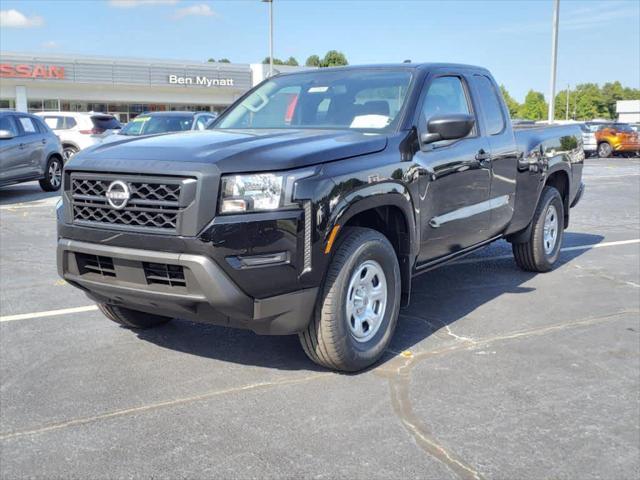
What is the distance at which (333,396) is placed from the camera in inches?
152

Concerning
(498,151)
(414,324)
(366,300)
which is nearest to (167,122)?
(498,151)

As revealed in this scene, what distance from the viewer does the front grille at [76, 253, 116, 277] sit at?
3.85m

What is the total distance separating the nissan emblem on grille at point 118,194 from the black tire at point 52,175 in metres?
11.7

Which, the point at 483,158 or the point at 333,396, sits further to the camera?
the point at 483,158

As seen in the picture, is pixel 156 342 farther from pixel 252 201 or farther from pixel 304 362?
pixel 252 201

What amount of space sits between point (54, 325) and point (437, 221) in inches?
115

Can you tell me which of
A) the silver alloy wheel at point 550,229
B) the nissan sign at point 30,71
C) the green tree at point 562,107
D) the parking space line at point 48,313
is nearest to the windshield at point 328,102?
the parking space line at point 48,313

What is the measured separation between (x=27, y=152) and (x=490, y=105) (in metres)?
10.7

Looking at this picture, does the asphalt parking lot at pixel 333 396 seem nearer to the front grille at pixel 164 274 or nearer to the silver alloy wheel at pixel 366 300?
the silver alloy wheel at pixel 366 300

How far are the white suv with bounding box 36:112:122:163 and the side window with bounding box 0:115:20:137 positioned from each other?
21.1ft

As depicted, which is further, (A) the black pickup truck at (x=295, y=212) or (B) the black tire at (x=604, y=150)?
(B) the black tire at (x=604, y=150)

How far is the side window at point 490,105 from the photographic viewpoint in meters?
5.80

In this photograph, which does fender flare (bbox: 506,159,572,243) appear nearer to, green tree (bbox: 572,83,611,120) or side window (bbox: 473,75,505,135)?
side window (bbox: 473,75,505,135)

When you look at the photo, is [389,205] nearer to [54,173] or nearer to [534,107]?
[54,173]
